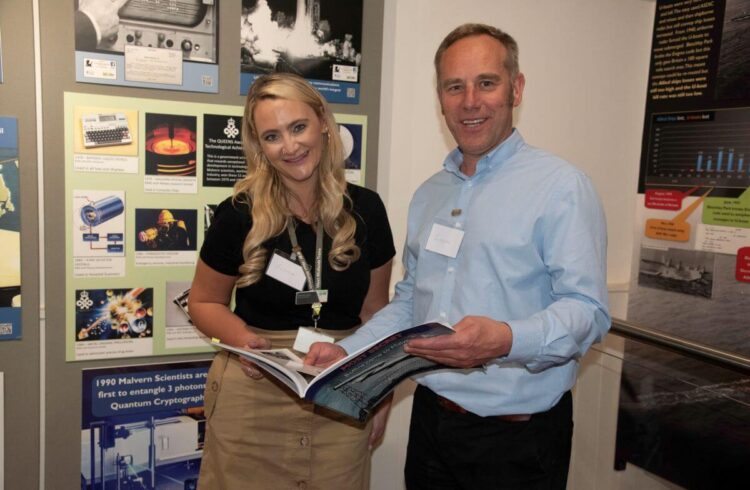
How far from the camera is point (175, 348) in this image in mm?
2480

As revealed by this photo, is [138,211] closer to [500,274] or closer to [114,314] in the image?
[114,314]

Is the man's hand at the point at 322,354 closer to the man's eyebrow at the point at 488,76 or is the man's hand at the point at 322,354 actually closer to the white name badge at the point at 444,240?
the white name badge at the point at 444,240

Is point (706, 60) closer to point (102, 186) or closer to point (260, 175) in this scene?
point (260, 175)

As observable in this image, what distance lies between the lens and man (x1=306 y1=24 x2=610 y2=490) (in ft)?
4.46

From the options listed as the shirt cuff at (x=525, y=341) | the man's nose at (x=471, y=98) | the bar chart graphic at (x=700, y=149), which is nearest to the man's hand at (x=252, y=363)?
the shirt cuff at (x=525, y=341)

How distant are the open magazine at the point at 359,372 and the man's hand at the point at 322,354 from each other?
95mm

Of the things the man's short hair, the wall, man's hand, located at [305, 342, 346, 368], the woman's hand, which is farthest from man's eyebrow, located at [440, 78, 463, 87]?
the wall

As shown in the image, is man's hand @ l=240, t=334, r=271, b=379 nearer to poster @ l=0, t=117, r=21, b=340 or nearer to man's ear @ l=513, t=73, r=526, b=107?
man's ear @ l=513, t=73, r=526, b=107

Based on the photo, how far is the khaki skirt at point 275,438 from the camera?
1805 millimetres

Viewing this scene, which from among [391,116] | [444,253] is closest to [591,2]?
[391,116]

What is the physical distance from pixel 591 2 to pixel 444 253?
2101 mm

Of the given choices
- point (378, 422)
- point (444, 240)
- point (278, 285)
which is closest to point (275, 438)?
point (378, 422)

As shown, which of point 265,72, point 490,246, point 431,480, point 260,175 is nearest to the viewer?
point 490,246

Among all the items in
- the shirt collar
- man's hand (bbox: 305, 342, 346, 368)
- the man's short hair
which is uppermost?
the man's short hair
